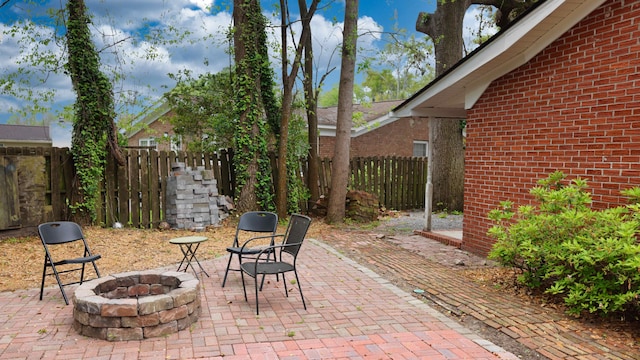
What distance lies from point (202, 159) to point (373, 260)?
5439 millimetres

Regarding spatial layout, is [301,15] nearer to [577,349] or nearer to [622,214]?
[622,214]

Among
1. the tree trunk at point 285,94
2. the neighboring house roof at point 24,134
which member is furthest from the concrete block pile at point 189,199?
the neighboring house roof at point 24,134

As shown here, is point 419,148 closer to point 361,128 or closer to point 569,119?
point 361,128

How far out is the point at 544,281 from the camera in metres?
5.20

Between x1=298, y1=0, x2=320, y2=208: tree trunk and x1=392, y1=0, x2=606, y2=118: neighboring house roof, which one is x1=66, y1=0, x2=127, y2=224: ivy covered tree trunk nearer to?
x1=298, y1=0, x2=320, y2=208: tree trunk

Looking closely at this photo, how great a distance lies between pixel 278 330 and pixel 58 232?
10.1ft

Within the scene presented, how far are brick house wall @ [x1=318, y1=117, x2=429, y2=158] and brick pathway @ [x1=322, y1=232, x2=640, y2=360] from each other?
42.7ft

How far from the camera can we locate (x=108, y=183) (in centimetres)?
935

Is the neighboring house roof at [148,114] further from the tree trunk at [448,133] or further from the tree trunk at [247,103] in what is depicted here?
the tree trunk at [448,133]

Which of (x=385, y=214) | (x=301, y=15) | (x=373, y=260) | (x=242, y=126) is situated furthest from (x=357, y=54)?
(x=373, y=260)

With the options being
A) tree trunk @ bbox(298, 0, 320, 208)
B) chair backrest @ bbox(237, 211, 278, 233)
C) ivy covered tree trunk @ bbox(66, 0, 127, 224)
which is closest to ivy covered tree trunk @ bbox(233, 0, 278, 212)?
tree trunk @ bbox(298, 0, 320, 208)

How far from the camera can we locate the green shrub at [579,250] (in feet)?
13.2

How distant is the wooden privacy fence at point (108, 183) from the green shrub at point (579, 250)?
7.28m

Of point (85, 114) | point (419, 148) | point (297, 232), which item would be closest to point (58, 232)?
point (297, 232)
